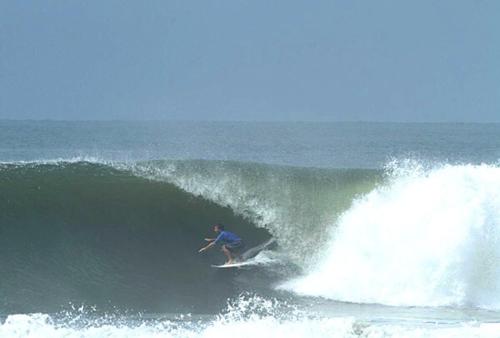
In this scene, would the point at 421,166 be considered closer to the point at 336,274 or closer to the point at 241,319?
the point at 336,274

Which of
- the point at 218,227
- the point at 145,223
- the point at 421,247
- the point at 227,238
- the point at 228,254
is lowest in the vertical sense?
the point at 228,254

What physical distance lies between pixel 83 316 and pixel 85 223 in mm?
4986

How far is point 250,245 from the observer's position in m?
15.3

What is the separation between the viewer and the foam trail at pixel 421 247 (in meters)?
13.2

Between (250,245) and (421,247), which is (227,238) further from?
(421,247)

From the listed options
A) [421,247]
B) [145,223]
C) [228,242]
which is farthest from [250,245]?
[421,247]

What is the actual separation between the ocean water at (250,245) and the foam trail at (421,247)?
2 cm

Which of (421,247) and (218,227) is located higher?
(218,227)

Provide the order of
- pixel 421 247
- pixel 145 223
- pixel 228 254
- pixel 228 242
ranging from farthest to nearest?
1. pixel 145 223
2. pixel 228 242
3. pixel 228 254
4. pixel 421 247

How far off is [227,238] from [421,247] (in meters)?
3.36

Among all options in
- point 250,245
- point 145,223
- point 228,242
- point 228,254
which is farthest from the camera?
point 145,223

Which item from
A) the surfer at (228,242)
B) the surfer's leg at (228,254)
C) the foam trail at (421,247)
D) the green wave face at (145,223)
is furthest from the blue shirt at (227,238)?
the foam trail at (421,247)

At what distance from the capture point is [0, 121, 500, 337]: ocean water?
1112 cm

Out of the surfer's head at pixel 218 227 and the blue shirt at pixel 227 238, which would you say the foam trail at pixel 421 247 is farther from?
the surfer's head at pixel 218 227
